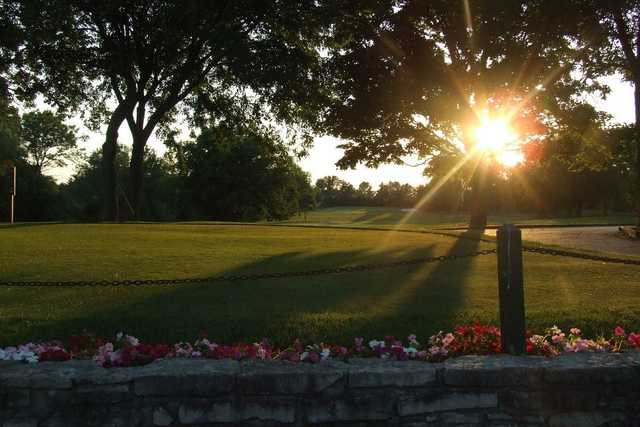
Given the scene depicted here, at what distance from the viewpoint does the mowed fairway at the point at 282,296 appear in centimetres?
556

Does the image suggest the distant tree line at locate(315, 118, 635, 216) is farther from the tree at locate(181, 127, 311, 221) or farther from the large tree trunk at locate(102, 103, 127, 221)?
the tree at locate(181, 127, 311, 221)

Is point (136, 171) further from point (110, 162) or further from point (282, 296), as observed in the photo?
point (282, 296)

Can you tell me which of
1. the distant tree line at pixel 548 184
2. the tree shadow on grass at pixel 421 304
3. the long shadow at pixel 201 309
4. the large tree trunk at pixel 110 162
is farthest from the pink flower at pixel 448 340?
the large tree trunk at pixel 110 162

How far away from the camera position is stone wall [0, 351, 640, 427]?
3623mm

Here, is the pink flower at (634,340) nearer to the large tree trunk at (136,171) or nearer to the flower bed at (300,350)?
the flower bed at (300,350)

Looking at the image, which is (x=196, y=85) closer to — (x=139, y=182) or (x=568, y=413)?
(x=139, y=182)

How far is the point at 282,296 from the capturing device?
24.1 feet

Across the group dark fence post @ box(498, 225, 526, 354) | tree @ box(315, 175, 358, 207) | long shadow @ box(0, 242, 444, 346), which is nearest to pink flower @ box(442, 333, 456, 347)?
dark fence post @ box(498, 225, 526, 354)

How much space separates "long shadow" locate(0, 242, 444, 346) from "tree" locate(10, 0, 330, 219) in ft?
46.9

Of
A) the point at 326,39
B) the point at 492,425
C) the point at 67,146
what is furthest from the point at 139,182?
the point at 67,146

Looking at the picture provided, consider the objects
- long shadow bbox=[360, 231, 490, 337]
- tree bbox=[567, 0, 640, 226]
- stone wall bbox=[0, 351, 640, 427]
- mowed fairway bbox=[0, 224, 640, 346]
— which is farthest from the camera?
tree bbox=[567, 0, 640, 226]

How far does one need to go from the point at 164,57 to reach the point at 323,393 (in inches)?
924

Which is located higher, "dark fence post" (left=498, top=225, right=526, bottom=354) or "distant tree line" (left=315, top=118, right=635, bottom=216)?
"distant tree line" (left=315, top=118, right=635, bottom=216)

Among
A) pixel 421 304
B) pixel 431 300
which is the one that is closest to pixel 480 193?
pixel 431 300
